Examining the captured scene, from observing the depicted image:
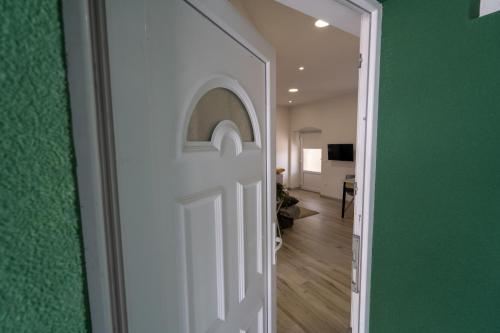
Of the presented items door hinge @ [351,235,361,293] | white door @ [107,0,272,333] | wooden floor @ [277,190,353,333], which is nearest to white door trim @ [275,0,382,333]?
door hinge @ [351,235,361,293]

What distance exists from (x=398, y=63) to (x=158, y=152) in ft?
3.23

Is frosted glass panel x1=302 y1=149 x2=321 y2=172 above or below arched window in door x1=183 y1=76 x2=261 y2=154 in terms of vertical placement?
below

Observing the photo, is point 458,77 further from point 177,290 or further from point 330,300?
point 330,300

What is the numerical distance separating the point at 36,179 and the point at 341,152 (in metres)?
5.95

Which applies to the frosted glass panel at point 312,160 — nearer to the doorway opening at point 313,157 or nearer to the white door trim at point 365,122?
the doorway opening at point 313,157

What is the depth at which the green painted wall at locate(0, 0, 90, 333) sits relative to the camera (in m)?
0.21

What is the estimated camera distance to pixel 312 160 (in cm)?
712

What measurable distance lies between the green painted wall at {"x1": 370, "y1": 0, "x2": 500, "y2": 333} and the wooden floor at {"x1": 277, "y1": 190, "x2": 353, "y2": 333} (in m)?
1.03

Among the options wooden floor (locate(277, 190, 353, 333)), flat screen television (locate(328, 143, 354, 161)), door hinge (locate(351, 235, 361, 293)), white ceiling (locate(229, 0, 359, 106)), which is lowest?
wooden floor (locate(277, 190, 353, 333))

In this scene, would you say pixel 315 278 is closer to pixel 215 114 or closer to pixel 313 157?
pixel 215 114

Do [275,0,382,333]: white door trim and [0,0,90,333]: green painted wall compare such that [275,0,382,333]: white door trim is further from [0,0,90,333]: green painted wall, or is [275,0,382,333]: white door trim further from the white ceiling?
the white ceiling

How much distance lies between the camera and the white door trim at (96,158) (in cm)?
28

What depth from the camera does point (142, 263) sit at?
0.40 meters

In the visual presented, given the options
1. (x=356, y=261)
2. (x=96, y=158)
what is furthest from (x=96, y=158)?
(x=356, y=261)
